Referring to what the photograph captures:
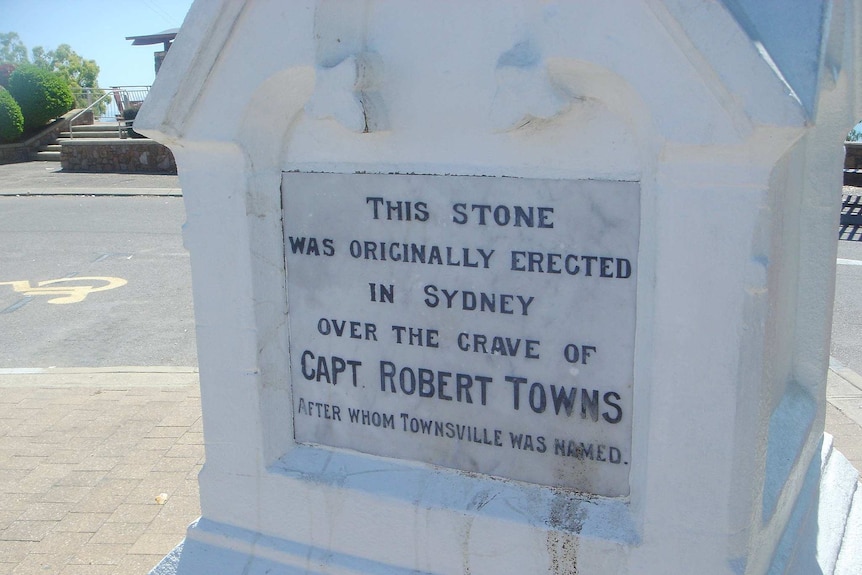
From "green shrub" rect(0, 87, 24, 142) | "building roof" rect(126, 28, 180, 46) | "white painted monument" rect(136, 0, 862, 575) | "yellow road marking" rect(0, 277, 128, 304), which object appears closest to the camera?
"white painted monument" rect(136, 0, 862, 575)

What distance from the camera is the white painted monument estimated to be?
195cm

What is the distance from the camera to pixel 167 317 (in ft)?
26.9

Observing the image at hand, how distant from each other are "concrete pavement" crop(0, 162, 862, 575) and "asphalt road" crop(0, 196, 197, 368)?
26.8 inches

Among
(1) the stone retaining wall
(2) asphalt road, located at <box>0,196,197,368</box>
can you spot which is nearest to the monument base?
(2) asphalt road, located at <box>0,196,197,368</box>

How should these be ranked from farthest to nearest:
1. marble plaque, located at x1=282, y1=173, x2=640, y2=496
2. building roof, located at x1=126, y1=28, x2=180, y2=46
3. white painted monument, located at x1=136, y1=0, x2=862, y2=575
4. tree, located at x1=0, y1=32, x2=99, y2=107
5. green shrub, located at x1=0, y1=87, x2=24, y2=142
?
tree, located at x1=0, y1=32, x2=99, y2=107 < building roof, located at x1=126, y1=28, x2=180, y2=46 < green shrub, located at x1=0, y1=87, x2=24, y2=142 < marble plaque, located at x1=282, y1=173, x2=640, y2=496 < white painted monument, located at x1=136, y1=0, x2=862, y2=575

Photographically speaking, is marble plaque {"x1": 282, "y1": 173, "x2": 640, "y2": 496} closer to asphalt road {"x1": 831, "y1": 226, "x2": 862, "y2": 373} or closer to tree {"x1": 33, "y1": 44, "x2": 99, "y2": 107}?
asphalt road {"x1": 831, "y1": 226, "x2": 862, "y2": 373}

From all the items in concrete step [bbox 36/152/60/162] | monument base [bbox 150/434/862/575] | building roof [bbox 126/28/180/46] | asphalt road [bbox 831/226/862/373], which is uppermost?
building roof [bbox 126/28/180/46]

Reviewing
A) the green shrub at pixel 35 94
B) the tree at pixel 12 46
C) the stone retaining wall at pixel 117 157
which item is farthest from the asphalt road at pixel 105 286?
the tree at pixel 12 46

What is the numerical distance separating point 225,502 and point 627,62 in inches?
77.6

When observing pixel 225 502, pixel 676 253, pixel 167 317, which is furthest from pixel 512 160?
pixel 167 317

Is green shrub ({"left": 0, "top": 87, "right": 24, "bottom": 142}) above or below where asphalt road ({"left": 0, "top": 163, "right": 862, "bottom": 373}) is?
above

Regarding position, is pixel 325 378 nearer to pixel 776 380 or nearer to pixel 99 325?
pixel 776 380

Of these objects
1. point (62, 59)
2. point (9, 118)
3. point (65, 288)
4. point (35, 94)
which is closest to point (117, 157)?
point (9, 118)

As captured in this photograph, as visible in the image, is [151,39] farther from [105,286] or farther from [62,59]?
[62,59]
